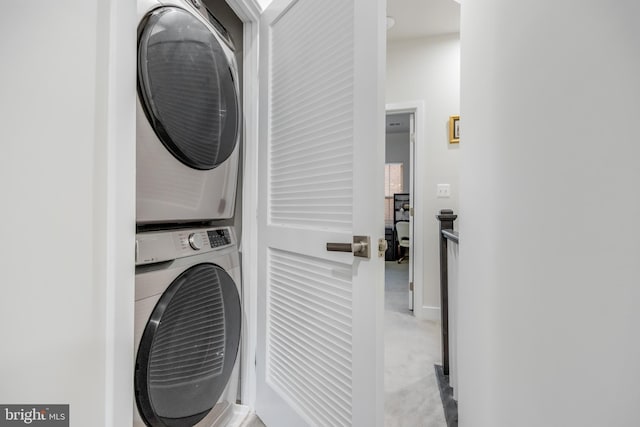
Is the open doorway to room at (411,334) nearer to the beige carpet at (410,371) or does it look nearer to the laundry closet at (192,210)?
the beige carpet at (410,371)

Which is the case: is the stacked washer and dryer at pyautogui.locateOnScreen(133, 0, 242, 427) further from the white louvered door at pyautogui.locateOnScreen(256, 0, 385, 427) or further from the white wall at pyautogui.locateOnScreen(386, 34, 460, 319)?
the white wall at pyautogui.locateOnScreen(386, 34, 460, 319)

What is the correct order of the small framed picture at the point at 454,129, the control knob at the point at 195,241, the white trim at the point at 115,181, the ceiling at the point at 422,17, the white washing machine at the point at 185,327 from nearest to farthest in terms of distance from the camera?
1. the white trim at the point at 115,181
2. the white washing machine at the point at 185,327
3. the control knob at the point at 195,241
4. the ceiling at the point at 422,17
5. the small framed picture at the point at 454,129

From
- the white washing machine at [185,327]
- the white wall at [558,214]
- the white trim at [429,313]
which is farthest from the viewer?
the white trim at [429,313]

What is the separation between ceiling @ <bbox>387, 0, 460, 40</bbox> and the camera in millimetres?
2377

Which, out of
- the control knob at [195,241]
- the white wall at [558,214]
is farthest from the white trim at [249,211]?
the white wall at [558,214]

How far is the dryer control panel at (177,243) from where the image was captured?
0.90 m

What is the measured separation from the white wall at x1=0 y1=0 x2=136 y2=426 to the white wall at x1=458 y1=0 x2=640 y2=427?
92cm

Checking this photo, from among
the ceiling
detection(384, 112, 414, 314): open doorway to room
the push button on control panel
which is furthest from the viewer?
detection(384, 112, 414, 314): open doorway to room

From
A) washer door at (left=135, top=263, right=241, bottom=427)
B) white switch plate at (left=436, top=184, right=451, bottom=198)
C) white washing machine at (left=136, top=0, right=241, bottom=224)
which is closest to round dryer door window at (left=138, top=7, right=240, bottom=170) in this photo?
white washing machine at (left=136, top=0, right=241, bottom=224)

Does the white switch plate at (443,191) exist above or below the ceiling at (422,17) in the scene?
below

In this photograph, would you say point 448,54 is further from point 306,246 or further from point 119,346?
point 119,346

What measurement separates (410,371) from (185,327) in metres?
Answer: 1.54

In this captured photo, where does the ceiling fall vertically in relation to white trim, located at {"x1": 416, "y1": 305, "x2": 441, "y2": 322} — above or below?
above

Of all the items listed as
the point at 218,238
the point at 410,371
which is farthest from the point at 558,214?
the point at 410,371
